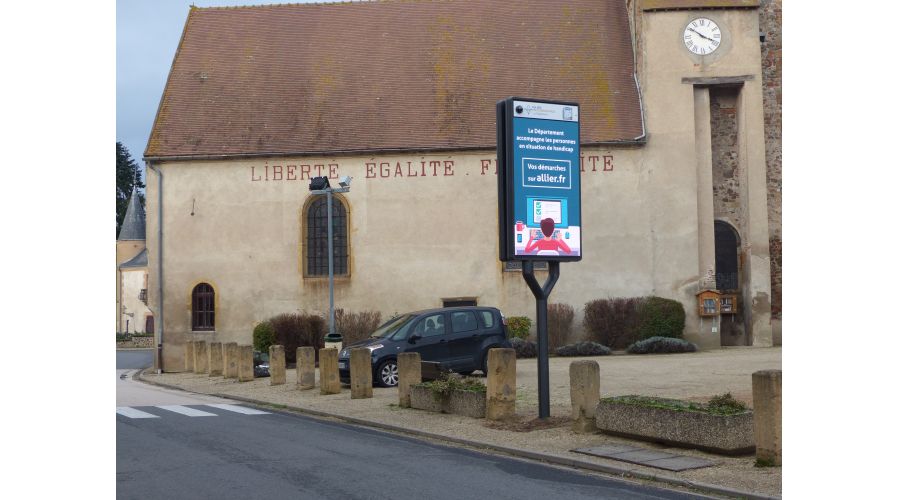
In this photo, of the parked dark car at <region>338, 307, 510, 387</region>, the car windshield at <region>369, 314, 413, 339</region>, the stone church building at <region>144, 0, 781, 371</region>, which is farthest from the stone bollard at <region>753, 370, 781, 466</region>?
the stone church building at <region>144, 0, 781, 371</region>

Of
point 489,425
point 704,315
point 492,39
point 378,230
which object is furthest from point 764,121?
point 489,425

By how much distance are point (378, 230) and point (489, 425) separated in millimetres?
18479

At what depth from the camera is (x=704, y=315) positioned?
29.9 m

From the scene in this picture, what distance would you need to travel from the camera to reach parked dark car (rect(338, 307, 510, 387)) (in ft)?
64.3

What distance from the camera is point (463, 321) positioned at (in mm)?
20250

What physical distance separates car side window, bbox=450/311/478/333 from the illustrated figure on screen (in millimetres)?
6840

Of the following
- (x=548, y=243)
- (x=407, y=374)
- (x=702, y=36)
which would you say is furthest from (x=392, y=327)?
(x=702, y=36)

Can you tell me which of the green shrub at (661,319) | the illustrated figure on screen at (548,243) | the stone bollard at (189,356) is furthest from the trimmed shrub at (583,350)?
the illustrated figure on screen at (548,243)

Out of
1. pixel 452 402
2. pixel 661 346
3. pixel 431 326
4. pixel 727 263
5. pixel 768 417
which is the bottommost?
pixel 661 346

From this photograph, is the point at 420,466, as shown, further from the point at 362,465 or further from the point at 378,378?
the point at 378,378

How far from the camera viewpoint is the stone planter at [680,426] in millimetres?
10305

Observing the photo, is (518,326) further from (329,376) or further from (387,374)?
(329,376)

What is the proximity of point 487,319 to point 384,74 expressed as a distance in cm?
1519

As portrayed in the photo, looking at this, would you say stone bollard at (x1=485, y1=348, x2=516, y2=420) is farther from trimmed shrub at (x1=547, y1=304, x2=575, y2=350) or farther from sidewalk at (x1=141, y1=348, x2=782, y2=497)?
trimmed shrub at (x1=547, y1=304, x2=575, y2=350)
